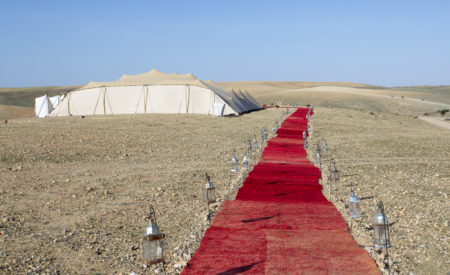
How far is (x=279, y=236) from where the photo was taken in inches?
310

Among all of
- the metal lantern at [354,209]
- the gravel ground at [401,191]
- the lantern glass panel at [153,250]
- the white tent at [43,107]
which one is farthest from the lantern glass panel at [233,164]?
the white tent at [43,107]

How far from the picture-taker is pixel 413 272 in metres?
6.68

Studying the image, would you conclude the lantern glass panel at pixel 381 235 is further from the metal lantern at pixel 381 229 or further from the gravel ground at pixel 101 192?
the gravel ground at pixel 101 192

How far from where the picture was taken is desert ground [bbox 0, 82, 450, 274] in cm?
739

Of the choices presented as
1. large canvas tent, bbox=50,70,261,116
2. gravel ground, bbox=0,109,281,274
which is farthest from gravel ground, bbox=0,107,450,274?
large canvas tent, bbox=50,70,261,116

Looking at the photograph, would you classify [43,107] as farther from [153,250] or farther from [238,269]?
[238,269]

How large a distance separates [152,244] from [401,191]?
745cm

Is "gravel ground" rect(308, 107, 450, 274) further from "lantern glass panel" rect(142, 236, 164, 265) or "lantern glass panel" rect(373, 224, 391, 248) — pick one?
"lantern glass panel" rect(142, 236, 164, 265)

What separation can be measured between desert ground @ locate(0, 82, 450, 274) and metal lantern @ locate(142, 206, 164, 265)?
1.81 ft

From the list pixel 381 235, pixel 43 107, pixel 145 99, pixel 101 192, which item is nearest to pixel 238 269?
pixel 381 235

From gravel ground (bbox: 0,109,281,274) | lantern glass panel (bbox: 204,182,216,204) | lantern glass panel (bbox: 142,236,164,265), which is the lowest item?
gravel ground (bbox: 0,109,281,274)

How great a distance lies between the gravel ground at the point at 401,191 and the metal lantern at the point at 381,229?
25cm

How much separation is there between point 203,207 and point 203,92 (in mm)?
24090

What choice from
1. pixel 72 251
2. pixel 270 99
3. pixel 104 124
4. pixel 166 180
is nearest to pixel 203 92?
pixel 104 124
